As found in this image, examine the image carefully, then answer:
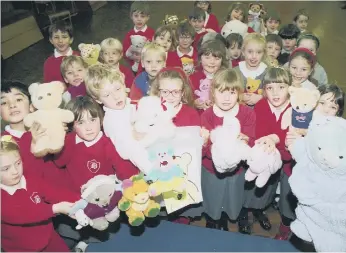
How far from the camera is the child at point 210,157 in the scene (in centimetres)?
228

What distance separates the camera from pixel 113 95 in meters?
2.23

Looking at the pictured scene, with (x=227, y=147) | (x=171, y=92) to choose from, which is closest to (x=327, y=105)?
(x=227, y=147)

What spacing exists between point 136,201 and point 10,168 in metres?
0.68

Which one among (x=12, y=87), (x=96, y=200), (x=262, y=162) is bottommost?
(x=96, y=200)

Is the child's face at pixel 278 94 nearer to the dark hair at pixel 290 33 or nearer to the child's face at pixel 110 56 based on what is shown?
the child's face at pixel 110 56

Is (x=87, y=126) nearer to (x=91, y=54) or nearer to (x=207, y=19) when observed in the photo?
(x=91, y=54)

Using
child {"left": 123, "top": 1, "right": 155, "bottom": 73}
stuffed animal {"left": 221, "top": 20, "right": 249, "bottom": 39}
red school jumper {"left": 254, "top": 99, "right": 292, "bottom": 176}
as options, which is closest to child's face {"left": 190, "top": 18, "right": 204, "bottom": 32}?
stuffed animal {"left": 221, "top": 20, "right": 249, "bottom": 39}

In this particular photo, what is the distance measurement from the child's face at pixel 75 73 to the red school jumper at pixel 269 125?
145cm

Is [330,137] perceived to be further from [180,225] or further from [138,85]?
[138,85]

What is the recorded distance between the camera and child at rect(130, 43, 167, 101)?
2930 mm

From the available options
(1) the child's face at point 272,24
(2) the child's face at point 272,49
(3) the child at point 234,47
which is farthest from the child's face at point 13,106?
(1) the child's face at point 272,24

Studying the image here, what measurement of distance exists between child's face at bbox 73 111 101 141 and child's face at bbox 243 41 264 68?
5.04ft

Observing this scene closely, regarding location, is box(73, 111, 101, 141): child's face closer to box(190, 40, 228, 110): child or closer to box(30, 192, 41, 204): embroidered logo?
box(30, 192, 41, 204): embroidered logo

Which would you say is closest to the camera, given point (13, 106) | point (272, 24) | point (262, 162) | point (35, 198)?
point (35, 198)
